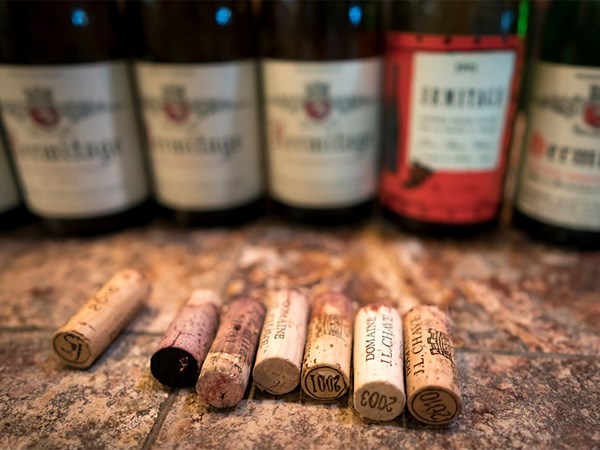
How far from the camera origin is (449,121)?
732 mm

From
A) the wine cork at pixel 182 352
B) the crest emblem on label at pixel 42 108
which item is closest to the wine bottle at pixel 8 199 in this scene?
the crest emblem on label at pixel 42 108

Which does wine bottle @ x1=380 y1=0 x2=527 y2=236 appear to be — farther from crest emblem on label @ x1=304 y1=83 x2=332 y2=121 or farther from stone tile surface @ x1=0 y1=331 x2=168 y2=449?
stone tile surface @ x1=0 y1=331 x2=168 y2=449

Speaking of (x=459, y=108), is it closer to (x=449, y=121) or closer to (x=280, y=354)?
(x=449, y=121)

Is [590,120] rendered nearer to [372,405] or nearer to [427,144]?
[427,144]

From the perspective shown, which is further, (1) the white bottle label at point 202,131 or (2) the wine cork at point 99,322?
(1) the white bottle label at point 202,131

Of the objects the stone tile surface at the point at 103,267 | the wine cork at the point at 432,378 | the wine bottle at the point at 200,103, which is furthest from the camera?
the wine bottle at the point at 200,103

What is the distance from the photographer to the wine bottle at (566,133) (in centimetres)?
68

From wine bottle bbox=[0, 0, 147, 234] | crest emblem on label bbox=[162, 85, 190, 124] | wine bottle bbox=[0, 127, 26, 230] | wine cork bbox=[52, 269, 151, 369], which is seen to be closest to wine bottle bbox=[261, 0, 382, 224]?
crest emblem on label bbox=[162, 85, 190, 124]

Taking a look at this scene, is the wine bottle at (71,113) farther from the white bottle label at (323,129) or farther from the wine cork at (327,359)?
the wine cork at (327,359)

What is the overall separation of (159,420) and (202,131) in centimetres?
47

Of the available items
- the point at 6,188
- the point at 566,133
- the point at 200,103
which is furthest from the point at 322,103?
the point at 6,188

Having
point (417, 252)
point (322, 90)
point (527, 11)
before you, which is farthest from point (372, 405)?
point (527, 11)

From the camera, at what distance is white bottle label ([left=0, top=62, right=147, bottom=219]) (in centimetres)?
73

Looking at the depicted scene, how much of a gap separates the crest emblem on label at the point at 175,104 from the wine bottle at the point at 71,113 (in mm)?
79
